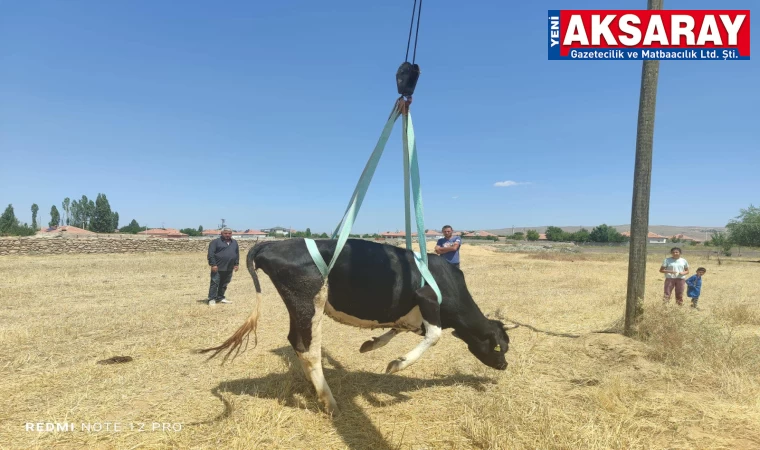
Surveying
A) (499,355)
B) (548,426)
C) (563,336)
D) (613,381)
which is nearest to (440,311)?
(499,355)

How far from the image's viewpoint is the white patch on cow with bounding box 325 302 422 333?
15.2 feet

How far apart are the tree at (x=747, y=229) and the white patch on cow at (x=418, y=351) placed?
54.8m

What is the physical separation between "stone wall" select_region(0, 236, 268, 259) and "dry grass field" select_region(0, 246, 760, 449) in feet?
69.6

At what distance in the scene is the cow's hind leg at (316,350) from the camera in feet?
14.5

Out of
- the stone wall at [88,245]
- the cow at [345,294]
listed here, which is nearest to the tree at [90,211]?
the stone wall at [88,245]

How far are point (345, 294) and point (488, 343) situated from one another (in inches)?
76.3

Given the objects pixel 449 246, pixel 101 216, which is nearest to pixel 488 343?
pixel 449 246

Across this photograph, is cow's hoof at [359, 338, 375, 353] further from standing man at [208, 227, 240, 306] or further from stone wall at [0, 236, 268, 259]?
stone wall at [0, 236, 268, 259]

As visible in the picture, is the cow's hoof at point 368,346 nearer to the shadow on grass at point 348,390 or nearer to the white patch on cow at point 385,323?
the white patch on cow at point 385,323

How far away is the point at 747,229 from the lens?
4412 cm

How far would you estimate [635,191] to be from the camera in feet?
23.8

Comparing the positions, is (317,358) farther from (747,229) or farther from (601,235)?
(601,235)

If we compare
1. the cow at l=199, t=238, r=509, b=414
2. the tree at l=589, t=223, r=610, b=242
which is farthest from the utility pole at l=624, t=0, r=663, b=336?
the tree at l=589, t=223, r=610, b=242

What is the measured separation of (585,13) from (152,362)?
1055 centimetres
